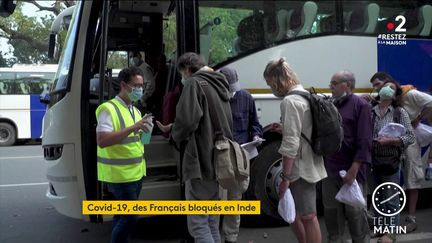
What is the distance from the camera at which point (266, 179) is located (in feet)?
17.9

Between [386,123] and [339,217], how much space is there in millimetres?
1091

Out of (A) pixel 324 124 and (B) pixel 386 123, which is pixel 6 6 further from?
(B) pixel 386 123

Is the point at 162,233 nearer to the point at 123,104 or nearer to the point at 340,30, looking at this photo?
the point at 123,104

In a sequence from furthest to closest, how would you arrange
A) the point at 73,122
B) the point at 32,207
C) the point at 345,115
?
the point at 32,207 < the point at 73,122 < the point at 345,115

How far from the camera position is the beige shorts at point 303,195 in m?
3.78

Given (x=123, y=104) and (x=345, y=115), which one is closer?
(x=123, y=104)

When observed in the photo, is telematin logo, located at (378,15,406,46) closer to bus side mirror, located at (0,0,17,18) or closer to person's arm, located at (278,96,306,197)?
person's arm, located at (278,96,306,197)

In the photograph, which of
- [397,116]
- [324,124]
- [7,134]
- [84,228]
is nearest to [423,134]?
[397,116]

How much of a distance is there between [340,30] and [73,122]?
3369mm

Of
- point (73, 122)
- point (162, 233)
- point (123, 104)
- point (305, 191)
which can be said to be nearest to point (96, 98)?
point (73, 122)

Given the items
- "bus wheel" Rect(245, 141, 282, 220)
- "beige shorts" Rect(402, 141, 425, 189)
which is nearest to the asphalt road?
"bus wheel" Rect(245, 141, 282, 220)

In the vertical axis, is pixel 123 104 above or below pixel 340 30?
below

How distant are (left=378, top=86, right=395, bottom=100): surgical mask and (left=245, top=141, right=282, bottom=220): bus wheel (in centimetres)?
142

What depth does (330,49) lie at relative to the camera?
18.4ft
